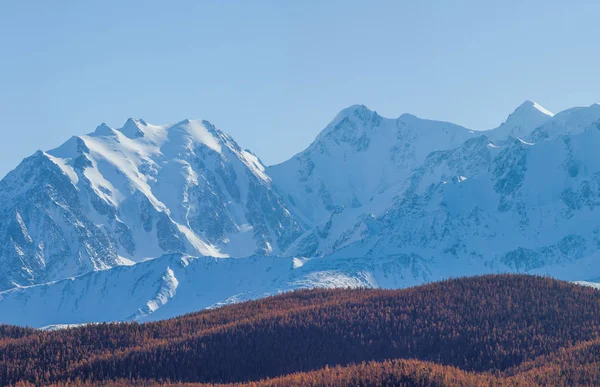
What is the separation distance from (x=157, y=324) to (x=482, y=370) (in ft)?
68.4

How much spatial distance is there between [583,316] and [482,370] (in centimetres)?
1140

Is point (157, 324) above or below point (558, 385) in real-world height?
below

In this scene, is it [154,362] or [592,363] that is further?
[154,362]

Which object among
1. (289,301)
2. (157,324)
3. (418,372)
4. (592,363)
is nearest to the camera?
(418,372)

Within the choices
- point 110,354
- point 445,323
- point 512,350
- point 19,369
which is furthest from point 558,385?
point 19,369

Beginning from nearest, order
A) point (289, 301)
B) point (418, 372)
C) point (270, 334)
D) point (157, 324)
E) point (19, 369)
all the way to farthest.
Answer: point (418, 372), point (19, 369), point (270, 334), point (157, 324), point (289, 301)

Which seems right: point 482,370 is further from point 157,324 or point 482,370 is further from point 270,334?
point 157,324

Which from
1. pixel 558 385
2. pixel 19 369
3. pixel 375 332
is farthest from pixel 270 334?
pixel 558 385

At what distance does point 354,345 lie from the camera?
55.7m

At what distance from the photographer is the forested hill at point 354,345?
48.4m

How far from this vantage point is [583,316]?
6053cm

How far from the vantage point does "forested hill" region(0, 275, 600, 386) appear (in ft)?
159

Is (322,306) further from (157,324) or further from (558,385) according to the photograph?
(558,385)

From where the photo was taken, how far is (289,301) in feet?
232
